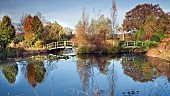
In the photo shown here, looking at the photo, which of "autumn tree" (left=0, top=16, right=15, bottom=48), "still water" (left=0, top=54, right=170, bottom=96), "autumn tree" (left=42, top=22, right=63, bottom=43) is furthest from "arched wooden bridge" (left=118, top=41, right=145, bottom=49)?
"still water" (left=0, top=54, right=170, bottom=96)

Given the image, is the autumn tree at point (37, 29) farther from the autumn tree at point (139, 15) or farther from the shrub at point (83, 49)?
the autumn tree at point (139, 15)

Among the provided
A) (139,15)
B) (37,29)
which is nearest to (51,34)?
(37,29)

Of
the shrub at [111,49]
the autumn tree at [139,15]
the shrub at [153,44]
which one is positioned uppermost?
the autumn tree at [139,15]

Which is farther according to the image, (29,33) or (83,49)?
(29,33)

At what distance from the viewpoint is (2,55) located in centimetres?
2475

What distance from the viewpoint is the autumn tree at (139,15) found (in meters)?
41.3

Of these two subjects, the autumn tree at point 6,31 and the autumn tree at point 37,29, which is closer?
the autumn tree at point 6,31

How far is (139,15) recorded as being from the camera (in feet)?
137

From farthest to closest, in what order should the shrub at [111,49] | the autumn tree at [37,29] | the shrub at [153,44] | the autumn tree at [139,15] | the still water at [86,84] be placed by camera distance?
the autumn tree at [139,15] → the autumn tree at [37,29] → the shrub at [111,49] → the shrub at [153,44] → the still water at [86,84]

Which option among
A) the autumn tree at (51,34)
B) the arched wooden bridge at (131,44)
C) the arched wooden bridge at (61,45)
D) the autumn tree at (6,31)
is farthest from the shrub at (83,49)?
the autumn tree at (6,31)

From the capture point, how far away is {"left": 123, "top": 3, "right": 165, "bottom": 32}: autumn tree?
41.3 m

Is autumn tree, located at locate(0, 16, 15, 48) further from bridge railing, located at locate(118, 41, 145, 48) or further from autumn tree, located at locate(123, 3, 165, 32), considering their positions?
autumn tree, located at locate(123, 3, 165, 32)

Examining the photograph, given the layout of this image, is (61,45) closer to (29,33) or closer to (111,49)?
(29,33)

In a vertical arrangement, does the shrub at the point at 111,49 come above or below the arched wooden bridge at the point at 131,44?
below
